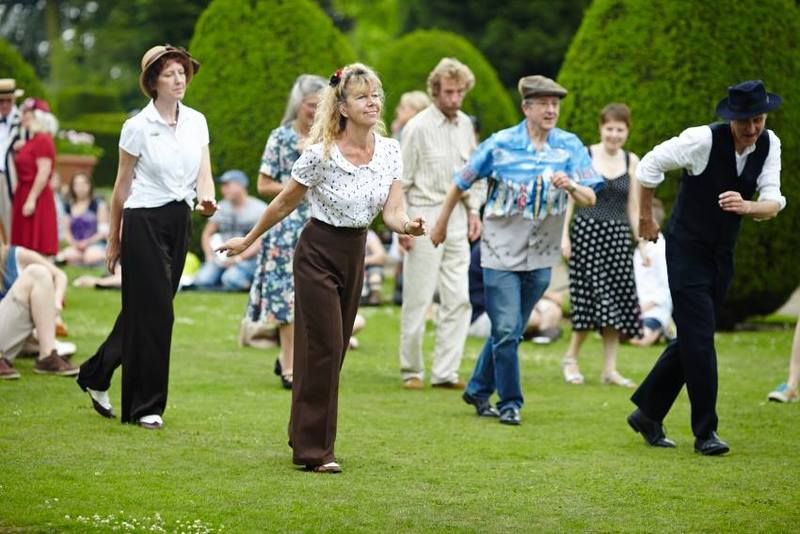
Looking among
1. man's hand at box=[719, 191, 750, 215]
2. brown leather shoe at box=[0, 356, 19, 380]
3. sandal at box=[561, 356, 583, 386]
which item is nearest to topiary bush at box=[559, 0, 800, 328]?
sandal at box=[561, 356, 583, 386]

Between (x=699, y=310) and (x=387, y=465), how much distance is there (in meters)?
2.00

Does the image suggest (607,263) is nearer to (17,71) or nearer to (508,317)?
(508,317)

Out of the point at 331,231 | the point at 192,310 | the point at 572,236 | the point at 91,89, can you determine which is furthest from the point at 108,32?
the point at 331,231

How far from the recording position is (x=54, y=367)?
10953mm

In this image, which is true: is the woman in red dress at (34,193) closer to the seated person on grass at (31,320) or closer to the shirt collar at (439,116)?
the seated person on grass at (31,320)

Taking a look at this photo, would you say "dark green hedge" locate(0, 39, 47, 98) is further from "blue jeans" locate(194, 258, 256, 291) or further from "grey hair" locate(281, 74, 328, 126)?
"grey hair" locate(281, 74, 328, 126)

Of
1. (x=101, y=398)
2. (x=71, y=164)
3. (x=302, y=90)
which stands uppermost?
(x=302, y=90)

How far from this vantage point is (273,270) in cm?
1118

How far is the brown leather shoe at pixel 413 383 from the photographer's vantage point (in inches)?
447

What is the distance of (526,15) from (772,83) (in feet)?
89.5

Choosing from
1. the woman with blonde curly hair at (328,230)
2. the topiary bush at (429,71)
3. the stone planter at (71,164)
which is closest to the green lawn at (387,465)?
the woman with blonde curly hair at (328,230)

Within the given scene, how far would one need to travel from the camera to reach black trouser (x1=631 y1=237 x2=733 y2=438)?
8398mm

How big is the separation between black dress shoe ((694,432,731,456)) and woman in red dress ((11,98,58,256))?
7.15 meters

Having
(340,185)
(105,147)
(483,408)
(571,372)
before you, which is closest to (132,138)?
(340,185)
